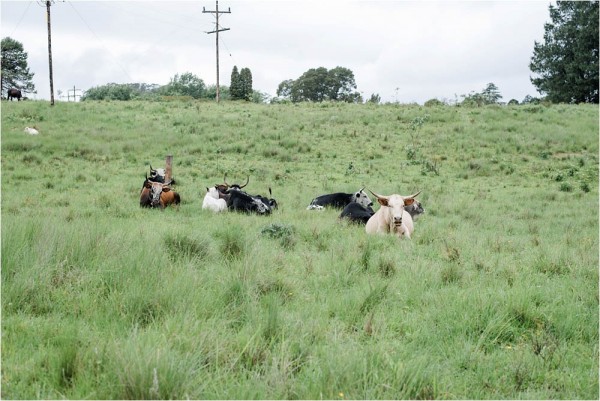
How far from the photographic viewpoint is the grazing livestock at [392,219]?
9.05 meters

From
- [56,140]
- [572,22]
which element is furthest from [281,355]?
[572,22]

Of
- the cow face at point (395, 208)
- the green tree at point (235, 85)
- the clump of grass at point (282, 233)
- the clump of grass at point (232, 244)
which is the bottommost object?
the clump of grass at point (282, 233)

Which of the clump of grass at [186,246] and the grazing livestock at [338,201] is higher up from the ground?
the clump of grass at [186,246]

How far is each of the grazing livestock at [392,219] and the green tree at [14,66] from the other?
7376cm

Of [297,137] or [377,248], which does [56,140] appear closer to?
[297,137]

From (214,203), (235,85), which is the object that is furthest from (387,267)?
(235,85)

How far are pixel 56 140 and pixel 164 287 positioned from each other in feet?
65.2

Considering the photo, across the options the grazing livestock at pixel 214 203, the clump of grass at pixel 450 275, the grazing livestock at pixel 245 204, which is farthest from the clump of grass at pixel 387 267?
the grazing livestock at pixel 214 203

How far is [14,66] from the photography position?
7144cm

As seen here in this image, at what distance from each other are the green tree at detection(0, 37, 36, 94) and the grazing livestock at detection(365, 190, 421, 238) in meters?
73.8

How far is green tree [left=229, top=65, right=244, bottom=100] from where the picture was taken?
6312 cm

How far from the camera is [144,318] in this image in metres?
3.95

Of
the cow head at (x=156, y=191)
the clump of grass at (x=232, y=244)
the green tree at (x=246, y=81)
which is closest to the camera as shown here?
the clump of grass at (x=232, y=244)

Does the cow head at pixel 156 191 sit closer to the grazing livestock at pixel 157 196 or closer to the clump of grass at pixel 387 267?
the grazing livestock at pixel 157 196
